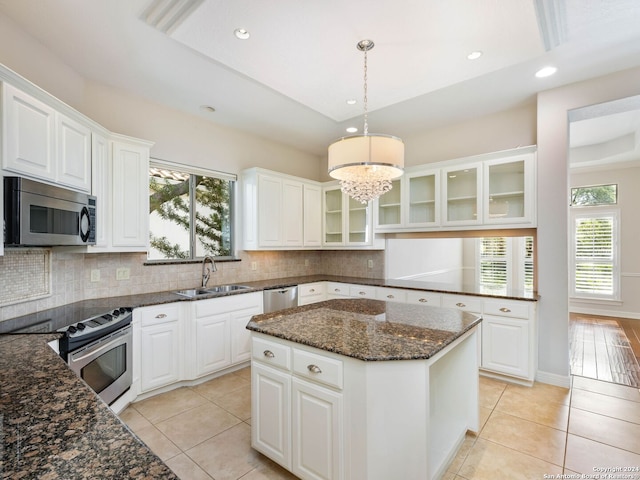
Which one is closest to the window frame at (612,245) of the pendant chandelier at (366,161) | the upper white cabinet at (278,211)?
the upper white cabinet at (278,211)

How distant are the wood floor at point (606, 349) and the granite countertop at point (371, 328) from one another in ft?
7.74

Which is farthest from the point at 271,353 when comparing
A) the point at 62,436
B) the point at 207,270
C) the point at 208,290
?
the point at 207,270

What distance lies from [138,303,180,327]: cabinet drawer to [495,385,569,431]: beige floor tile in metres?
2.86

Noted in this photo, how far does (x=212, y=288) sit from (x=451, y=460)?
2.79 meters

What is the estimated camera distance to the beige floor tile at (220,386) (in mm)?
2922

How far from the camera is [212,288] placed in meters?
3.70

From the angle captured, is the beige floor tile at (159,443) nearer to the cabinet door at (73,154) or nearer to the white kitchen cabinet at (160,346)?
the white kitchen cabinet at (160,346)

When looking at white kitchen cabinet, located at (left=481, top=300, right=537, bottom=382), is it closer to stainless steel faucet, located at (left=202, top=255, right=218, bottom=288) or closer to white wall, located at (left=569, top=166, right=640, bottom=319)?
stainless steel faucet, located at (left=202, top=255, right=218, bottom=288)

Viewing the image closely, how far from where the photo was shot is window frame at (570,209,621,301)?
18.6 feet

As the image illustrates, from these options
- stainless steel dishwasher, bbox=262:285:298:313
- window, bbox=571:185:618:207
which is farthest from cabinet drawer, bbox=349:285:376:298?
window, bbox=571:185:618:207

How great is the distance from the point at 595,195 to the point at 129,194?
24.2 ft

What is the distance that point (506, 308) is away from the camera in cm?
309

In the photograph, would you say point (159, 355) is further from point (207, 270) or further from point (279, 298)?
point (279, 298)

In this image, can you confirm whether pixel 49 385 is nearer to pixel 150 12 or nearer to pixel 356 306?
pixel 356 306
